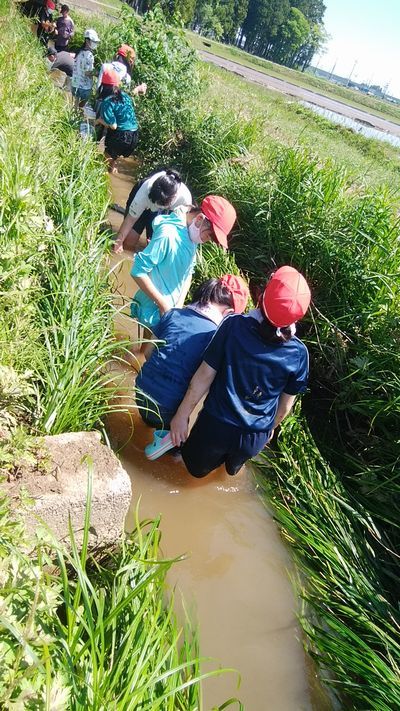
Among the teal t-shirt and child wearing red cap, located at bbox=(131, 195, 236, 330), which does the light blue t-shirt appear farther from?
the teal t-shirt

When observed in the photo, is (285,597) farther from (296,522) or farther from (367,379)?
(367,379)

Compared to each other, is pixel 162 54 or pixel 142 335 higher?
pixel 162 54

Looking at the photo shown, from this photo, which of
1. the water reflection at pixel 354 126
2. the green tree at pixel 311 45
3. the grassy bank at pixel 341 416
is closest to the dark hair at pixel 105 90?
the grassy bank at pixel 341 416

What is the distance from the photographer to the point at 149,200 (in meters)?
4.07

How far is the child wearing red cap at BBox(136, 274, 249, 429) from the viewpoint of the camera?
280 cm

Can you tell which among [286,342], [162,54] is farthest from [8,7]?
[286,342]

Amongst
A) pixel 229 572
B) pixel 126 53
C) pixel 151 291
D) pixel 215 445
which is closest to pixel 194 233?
pixel 151 291

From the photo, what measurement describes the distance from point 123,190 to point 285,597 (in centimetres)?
585

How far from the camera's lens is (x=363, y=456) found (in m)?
3.54

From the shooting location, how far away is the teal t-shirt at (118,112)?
6.18 m

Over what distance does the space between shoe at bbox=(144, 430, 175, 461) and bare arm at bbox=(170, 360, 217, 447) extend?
2.8 inches

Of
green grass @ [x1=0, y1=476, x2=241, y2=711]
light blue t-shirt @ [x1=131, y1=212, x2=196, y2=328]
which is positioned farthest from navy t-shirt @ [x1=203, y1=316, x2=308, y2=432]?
green grass @ [x1=0, y1=476, x2=241, y2=711]

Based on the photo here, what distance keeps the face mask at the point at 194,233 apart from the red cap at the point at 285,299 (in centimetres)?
100

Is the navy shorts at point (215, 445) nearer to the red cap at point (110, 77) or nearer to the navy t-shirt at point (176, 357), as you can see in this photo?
the navy t-shirt at point (176, 357)
